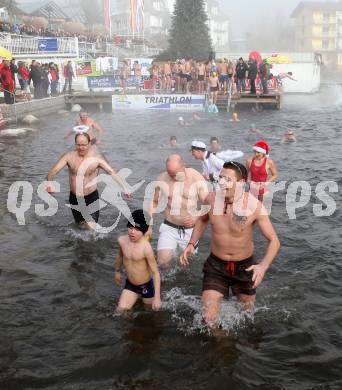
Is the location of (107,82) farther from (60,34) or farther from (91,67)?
(60,34)

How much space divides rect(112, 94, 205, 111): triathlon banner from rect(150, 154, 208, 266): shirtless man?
65.6 ft

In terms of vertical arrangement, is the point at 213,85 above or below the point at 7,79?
below

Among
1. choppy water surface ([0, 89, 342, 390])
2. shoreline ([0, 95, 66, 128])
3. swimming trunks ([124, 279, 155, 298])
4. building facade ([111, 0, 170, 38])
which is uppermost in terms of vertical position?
building facade ([111, 0, 170, 38])

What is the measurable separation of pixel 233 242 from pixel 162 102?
22.6 m

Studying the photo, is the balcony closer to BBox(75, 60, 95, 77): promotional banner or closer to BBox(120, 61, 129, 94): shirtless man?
BBox(75, 60, 95, 77): promotional banner

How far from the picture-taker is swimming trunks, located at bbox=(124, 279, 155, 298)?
228 inches

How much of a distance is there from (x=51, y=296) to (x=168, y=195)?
215 cm

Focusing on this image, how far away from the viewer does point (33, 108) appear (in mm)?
24047

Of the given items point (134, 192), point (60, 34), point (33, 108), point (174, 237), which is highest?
point (60, 34)

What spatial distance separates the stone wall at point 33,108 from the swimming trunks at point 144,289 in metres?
17.1

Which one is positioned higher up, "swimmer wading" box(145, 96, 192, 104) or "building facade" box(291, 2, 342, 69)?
"building facade" box(291, 2, 342, 69)

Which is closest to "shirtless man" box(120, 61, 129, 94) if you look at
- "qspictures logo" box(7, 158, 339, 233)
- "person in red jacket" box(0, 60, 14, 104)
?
"person in red jacket" box(0, 60, 14, 104)

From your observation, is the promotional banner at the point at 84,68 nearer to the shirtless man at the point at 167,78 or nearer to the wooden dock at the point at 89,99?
the wooden dock at the point at 89,99

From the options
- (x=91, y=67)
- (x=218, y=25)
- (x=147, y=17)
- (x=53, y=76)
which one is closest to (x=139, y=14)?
(x=91, y=67)
